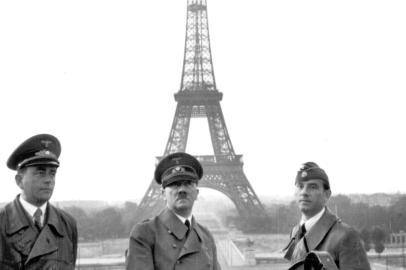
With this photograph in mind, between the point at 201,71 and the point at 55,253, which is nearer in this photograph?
the point at 55,253

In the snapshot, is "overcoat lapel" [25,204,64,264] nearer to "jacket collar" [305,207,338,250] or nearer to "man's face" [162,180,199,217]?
"man's face" [162,180,199,217]

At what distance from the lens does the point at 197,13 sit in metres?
33.8

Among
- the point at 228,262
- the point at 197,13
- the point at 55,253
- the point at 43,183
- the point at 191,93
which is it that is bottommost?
the point at 228,262

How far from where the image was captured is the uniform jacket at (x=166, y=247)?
3.70 meters

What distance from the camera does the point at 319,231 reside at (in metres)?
3.84

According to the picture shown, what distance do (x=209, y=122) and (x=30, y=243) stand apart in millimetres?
30287

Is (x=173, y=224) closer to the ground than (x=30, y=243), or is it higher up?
higher up

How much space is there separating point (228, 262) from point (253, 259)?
148 centimetres

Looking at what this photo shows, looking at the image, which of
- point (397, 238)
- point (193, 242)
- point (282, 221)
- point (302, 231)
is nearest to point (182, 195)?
point (193, 242)

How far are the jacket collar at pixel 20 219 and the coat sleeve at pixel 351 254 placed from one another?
2.04 meters

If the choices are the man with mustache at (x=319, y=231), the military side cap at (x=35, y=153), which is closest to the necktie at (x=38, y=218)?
the military side cap at (x=35, y=153)

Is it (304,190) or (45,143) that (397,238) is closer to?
(304,190)

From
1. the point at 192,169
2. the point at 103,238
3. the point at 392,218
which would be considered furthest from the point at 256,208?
the point at 192,169

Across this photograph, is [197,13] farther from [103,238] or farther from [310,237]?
[310,237]
